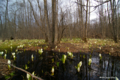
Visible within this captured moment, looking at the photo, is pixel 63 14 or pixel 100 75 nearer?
pixel 100 75

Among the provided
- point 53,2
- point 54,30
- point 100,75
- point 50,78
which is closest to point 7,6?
point 53,2

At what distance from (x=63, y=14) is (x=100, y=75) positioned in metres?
6.96

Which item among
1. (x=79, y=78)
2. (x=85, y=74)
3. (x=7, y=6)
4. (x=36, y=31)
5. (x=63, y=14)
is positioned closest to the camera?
Answer: (x=79, y=78)

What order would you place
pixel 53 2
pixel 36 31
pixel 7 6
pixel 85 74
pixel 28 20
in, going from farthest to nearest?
1. pixel 36 31
2. pixel 28 20
3. pixel 7 6
4. pixel 53 2
5. pixel 85 74

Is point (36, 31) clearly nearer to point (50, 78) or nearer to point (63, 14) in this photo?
point (63, 14)

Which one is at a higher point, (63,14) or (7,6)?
(7,6)

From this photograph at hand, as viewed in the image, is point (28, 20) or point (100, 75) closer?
point (100, 75)

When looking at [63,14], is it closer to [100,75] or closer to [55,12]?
[55,12]

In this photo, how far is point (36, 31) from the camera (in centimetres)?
2766

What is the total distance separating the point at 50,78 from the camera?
2016mm

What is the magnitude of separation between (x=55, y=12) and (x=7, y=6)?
13.1 metres

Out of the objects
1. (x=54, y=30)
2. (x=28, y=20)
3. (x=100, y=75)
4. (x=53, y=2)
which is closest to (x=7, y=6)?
(x=28, y=20)

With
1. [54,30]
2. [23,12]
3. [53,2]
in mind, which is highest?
[23,12]

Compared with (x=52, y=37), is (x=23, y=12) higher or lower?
higher
